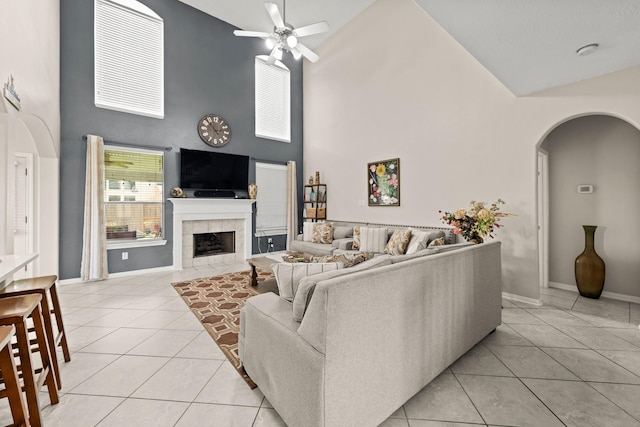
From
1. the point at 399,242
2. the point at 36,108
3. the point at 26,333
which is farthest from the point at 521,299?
the point at 36,108

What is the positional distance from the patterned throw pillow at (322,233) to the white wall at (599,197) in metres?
3.41

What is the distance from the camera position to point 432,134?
4.28m

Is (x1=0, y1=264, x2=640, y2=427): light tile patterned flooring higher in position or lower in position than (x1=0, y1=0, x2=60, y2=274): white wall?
lower

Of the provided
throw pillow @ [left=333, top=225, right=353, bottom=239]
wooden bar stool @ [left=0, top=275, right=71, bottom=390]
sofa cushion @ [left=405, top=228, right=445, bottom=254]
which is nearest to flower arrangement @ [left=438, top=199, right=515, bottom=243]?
sofa cushion @ [left=405, top=228, right=445, bottom=254]

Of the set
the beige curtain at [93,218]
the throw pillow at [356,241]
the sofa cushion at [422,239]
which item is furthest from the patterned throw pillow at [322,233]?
the beige curtain at [93,218]

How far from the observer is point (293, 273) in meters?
1.58

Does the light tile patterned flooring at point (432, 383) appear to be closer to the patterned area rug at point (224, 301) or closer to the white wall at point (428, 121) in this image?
the patterned area rug at point (224, 301)

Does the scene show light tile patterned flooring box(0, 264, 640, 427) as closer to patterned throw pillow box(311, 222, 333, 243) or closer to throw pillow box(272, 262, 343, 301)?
throw pillow box(272, 262, 343, 301)

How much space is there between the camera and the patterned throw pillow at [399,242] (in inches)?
160

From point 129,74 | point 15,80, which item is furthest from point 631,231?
point 129,74

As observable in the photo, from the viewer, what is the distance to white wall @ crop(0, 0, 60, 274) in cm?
228

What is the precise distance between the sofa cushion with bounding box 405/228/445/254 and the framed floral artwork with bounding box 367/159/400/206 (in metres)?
0.93

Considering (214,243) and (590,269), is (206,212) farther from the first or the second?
(590,269)

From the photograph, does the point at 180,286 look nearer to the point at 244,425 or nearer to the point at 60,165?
the point at 60,165
